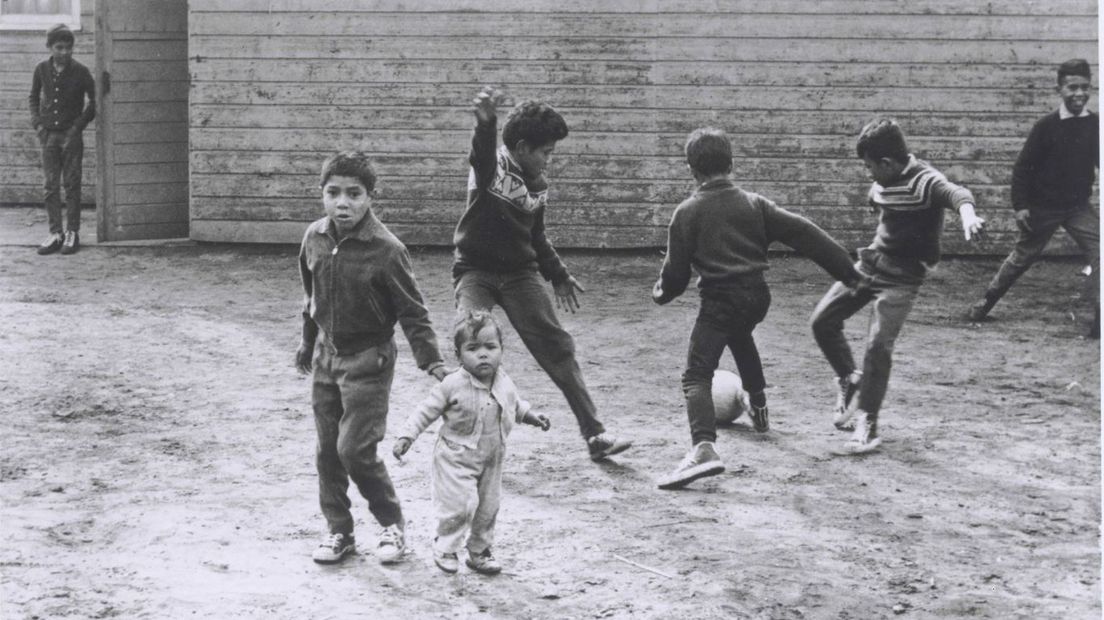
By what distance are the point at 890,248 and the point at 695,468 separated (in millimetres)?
1738

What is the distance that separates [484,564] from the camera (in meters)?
5.41

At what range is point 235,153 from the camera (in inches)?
556

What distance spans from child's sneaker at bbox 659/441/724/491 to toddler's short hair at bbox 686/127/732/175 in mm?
1333

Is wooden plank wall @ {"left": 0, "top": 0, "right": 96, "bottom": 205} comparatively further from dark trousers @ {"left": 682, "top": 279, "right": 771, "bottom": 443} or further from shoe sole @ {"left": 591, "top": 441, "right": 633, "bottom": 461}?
dark trousers @ {"left": 682, "top": 279, "right": 771, "bottom": 443}

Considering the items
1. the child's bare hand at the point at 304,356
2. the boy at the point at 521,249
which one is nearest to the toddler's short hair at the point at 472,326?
the child's bare hand at the point at 304,356

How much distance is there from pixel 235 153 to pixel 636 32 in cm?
425

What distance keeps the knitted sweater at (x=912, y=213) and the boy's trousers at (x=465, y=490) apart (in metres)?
2.81

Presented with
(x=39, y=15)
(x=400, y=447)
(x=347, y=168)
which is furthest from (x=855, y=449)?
(x=39, y=15)

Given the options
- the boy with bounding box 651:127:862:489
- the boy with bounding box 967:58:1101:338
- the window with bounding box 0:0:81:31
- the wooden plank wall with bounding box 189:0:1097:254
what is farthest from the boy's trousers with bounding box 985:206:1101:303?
the window with bounding box 0:0:81:31

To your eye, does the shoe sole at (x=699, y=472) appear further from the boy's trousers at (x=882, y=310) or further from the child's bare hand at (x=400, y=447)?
the child's bare hand at (x=400, y=447)

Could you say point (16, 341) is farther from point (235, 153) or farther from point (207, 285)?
point (235, 153)

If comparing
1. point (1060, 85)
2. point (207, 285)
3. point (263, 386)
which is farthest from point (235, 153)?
point (1060, 85)

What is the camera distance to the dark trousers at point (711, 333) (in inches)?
265

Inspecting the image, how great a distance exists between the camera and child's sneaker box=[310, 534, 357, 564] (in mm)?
5480
